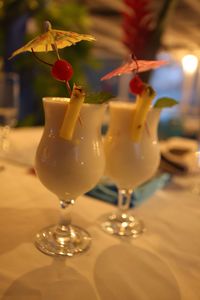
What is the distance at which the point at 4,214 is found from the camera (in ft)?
2.19

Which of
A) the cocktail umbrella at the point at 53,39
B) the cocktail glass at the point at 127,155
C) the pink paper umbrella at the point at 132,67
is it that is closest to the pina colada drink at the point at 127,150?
the cocktail glass at the point at 127,155

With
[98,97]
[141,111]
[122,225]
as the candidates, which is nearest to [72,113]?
[98,97]

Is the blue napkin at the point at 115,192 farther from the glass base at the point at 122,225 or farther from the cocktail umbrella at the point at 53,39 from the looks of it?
the cocktail umbrella at the point at 53,39

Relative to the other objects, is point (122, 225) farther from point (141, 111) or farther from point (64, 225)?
point (141, 111)

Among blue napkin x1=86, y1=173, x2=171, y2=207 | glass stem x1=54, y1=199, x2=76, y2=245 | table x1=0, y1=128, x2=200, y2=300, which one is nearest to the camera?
table x1=0, y1=128, x2=200, y2=300

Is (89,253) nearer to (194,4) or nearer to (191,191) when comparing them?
(191,191)

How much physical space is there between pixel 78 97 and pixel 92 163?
129 millimetres

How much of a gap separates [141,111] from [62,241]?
29 centimetres

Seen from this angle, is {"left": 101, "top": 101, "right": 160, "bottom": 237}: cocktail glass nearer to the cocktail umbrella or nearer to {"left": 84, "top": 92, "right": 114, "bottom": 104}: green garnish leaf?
{"left": 84, "top": 92, "right": 114, "bottom": 104}: green garnish leaf

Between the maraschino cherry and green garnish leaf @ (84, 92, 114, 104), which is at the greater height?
the maraschino cherry

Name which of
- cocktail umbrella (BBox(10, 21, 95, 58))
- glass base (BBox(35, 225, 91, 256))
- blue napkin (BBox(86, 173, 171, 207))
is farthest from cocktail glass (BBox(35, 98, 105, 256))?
blue napkin (BBox(86, 173, 171, 207))

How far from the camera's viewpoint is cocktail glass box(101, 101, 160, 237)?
0.66m

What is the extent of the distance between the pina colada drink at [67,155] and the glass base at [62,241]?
0.08 metres

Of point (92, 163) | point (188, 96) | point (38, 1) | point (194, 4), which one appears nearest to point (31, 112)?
point (38, 1)
